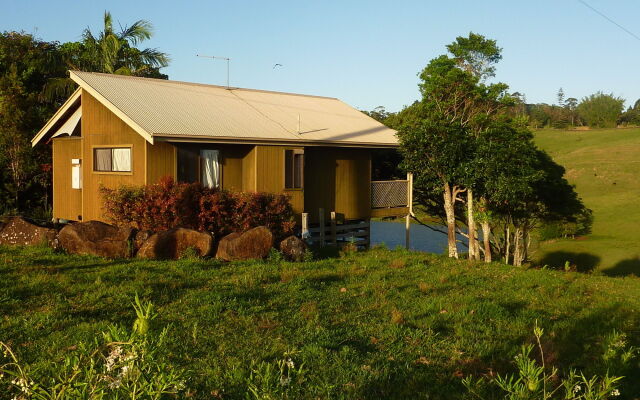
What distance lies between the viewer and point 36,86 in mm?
30812

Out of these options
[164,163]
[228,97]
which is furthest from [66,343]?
[228,97]

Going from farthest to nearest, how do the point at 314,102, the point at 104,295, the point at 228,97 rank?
1. the point at 314,102
2. the point at 228,97
3. the point at 104,295

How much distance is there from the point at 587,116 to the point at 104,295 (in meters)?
114

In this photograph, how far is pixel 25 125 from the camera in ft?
83.4

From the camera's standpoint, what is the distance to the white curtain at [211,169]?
66.5ft

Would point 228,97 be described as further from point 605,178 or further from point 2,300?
point 605,178

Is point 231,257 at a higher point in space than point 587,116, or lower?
lower

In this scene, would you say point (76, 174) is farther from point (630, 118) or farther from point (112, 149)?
point (630, 118)

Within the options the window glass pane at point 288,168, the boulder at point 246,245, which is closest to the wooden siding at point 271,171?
the window glass pane at point 288,168

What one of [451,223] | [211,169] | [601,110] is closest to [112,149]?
[211,169]

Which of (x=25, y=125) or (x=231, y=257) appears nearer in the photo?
(x=231, y=257)

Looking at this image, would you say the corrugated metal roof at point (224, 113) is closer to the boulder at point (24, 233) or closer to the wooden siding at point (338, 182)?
the wooden siding at point (338, 182)

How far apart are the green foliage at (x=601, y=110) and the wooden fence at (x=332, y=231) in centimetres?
9362

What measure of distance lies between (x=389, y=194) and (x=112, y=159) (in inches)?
430
